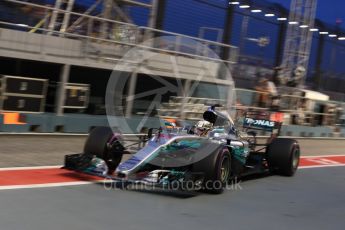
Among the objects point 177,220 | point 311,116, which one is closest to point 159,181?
point 177,220

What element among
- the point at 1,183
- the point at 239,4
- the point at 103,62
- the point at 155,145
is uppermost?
the point at 239,4

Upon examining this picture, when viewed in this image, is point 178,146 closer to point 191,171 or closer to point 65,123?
point 191,171

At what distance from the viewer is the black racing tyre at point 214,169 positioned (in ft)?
23.0

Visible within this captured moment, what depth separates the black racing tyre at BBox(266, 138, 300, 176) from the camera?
9.54 meters

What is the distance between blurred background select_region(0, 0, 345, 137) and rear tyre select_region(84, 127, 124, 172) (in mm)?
3508

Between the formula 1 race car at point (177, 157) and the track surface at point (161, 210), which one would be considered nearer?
the track surface at point (161, 210)

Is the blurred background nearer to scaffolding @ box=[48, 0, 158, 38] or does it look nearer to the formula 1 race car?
scaffolding @ box=[48, 0, 158, 38]

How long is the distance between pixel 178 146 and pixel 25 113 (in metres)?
6.09

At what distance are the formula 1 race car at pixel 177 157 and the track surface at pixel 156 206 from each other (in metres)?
0.24

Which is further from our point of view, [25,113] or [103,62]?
[103,62]

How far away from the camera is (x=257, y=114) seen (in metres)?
10.3
